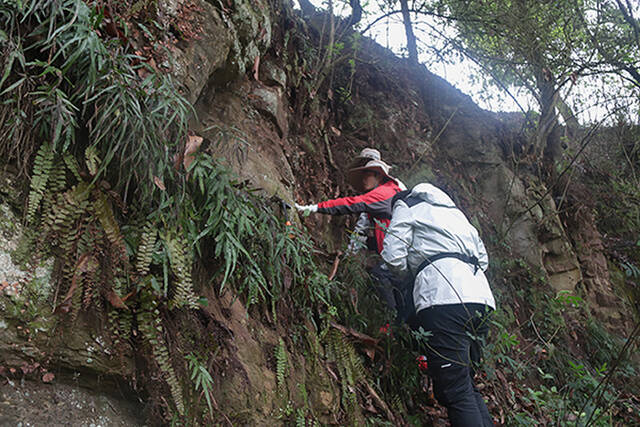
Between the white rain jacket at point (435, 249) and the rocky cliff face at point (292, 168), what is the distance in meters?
1.11

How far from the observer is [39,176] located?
2398 millimetres

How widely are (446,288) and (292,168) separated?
2.68 metres

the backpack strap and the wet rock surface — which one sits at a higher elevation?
the backpack strap

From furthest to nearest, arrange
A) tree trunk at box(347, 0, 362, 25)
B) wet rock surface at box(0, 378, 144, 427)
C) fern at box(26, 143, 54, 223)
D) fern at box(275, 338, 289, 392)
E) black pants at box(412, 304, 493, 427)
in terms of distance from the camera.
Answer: tree trunk at box(347, 0, 362, 25) < black pants at box(412, 304, 493, 427) < fern at box(275, 338, 289, 392) < fern at box(26, 143, 54, 223) < wet rock surface at box(0, 378, 144, 427)

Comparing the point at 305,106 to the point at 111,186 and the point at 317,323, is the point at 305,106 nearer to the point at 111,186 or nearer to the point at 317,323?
the point at 317,323

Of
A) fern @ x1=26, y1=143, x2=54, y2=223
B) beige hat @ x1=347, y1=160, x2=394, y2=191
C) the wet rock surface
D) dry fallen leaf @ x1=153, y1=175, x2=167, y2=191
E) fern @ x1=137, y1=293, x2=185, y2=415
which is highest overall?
beige hat @ x1=347, y1=160, x2=394, y2=191

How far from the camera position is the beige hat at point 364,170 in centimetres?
539

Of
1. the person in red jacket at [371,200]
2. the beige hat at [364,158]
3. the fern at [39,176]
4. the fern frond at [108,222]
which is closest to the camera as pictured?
the fern at [39,176]

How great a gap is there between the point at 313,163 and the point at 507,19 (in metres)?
5.02

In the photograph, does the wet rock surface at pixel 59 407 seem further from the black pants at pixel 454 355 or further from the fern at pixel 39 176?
the black pants at pixel 454 355

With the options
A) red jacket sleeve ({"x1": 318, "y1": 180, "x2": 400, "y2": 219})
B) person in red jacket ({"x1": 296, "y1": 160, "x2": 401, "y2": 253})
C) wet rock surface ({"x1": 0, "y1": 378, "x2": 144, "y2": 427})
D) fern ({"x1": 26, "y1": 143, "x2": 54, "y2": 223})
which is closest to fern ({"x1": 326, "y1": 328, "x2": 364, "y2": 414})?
person in red jacket ({"x1": 296, "y1": 160, "x2": 401, "y2": 253})

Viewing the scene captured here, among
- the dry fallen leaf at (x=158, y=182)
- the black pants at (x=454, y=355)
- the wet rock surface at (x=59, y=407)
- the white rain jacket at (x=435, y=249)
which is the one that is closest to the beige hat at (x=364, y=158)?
the white rain jacket at (x=435, y=249)

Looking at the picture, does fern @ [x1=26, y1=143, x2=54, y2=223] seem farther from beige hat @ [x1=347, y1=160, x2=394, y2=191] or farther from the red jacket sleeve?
beige hat @ [x1=347, y1=160, x2=394, y2=191]

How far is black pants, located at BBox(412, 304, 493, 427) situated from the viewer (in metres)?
3.65
